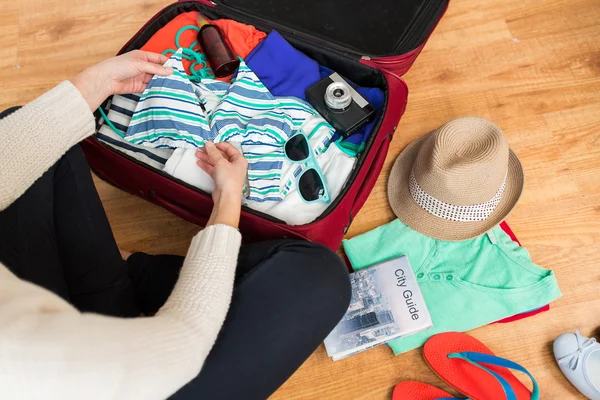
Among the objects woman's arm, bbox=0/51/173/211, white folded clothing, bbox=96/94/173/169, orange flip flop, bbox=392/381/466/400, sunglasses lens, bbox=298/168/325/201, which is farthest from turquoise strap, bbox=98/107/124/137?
orange flip flop, bbox=392/381/466/400

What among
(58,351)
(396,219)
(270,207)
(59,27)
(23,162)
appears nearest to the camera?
(58,351)

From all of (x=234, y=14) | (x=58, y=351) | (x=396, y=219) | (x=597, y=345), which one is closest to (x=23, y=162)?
(x=58, y=351)

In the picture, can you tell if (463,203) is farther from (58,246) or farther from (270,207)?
(58,246)

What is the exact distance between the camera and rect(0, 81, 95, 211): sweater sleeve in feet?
2.23

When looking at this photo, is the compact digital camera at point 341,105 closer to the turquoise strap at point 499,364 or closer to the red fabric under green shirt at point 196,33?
the red fabric under green shirt at point 196,33

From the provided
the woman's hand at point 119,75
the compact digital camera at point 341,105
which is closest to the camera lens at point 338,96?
the compact digital camera at point 341,105

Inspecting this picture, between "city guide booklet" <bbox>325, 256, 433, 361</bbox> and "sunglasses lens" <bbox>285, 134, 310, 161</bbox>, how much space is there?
0.87 ft

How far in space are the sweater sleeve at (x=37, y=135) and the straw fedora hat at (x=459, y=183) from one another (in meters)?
0.60

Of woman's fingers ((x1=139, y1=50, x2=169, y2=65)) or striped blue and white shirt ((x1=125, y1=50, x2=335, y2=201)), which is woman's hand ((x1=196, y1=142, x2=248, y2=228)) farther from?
woman's fingers ((x1=139, y1=50, x2=169, y2=65))

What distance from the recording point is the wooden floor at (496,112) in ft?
3.06

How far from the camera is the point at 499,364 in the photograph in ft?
2.85

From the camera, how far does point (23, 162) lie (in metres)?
0.69

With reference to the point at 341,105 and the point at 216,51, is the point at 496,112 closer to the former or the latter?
the point at 341,105

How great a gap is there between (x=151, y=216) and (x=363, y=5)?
2.14 feet
